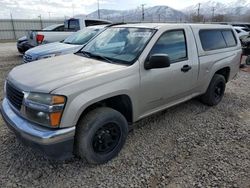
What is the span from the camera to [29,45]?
9727mm

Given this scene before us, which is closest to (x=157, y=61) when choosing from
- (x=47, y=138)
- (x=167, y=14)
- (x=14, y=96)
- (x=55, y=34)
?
(x=47, y=138)

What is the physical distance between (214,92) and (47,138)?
12.0 ft

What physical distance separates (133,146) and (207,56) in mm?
2188

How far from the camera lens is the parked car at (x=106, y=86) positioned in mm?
2504

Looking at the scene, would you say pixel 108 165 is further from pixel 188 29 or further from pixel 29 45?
pixel 29 45

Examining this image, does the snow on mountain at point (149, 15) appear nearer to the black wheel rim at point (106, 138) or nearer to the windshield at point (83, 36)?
the windshield at point (83, 36)

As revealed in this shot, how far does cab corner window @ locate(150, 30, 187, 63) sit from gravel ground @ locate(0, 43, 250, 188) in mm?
1228

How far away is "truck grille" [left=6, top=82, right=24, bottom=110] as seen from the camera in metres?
2.71

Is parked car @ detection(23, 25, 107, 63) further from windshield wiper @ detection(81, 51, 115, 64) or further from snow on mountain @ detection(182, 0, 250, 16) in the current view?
snow on mountain @ detection(182, 0, 250, 16)

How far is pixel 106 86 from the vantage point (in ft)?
9.18

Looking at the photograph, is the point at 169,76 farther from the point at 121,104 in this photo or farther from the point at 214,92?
the point at 214,92

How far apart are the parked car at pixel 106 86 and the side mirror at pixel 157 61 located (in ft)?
0.04

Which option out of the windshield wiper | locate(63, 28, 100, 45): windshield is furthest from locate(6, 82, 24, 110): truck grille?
locate(63, 28, 100, 45): windshield

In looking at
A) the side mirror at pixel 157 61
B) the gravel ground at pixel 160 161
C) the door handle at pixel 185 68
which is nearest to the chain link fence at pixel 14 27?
the gravel ground at pixel 160 161
